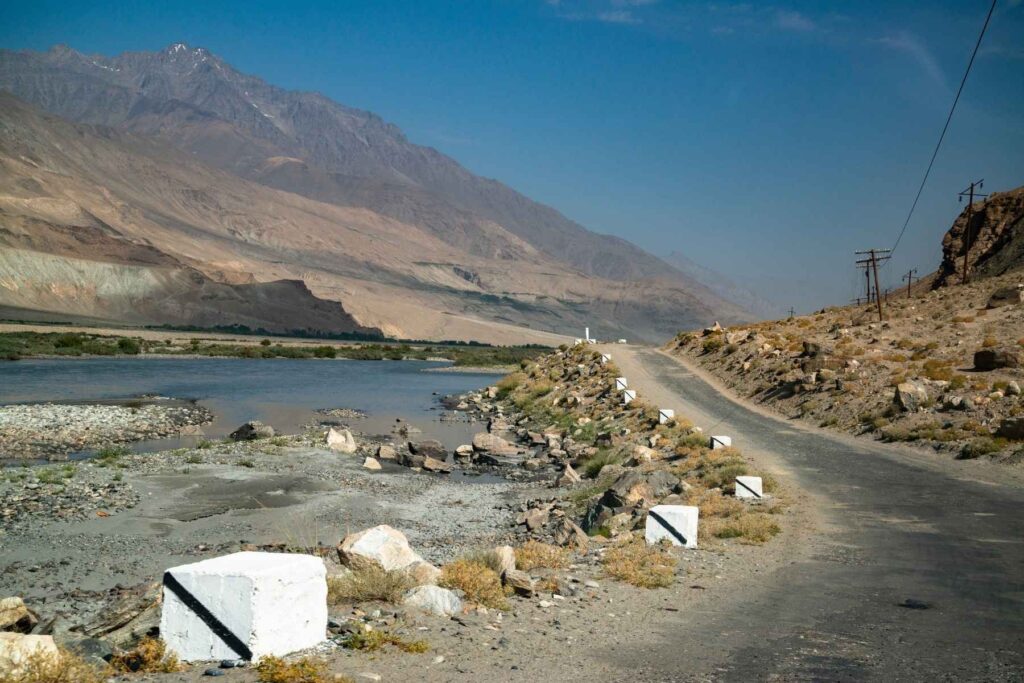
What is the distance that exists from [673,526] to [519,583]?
324 cm

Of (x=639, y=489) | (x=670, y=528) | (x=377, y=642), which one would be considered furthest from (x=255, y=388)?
(x=377, y=642)

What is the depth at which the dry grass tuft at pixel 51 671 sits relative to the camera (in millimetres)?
5566

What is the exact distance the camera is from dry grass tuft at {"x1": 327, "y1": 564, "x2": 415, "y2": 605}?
8383mm

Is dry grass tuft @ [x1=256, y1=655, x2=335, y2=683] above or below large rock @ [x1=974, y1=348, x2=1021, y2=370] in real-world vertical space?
below

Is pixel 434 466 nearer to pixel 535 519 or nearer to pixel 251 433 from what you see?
pixel 251 433

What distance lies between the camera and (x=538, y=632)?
787cm

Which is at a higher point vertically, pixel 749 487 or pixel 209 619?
pixel 209 619

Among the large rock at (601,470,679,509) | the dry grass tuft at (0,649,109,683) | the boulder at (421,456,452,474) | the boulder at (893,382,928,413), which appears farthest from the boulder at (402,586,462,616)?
the boulder at (893,382,928,413)

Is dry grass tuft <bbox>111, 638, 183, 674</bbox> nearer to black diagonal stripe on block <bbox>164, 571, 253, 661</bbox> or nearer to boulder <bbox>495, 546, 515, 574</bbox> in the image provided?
black diagonal stripe on block <bbox>164, 571, 253, 661</bbox>

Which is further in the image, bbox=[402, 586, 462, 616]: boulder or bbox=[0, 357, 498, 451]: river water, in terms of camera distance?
bbox=[0, 357, 498, 451]: river water

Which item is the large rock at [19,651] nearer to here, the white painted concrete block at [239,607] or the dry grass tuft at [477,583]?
the white painted concrete block at [239,607]

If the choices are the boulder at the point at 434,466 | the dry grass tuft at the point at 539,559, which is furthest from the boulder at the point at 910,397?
the dry grass tuft at the point at 539,559

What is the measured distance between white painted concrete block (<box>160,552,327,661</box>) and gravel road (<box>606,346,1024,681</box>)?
259 cm

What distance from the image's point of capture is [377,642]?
7.00 m
